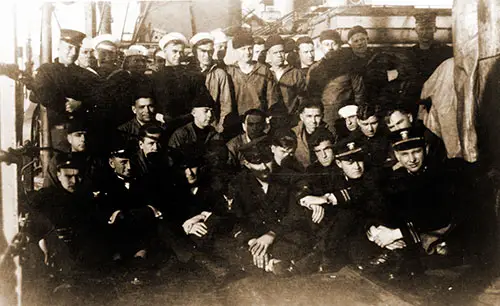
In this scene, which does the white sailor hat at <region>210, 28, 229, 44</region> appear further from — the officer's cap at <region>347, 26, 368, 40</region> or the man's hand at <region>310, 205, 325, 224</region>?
the man's hand at <region>310, 205, 325, 224</region>

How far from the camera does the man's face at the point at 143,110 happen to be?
3678 mm

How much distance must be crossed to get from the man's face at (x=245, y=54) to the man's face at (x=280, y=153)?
26.4 inches

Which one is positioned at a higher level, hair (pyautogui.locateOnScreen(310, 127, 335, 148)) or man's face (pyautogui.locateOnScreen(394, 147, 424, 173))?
hair (pyautogui.locateOnScreen(310, 127, 335, 148))

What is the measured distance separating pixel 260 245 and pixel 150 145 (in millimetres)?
1058

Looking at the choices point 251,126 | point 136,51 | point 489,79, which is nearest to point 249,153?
point 251,126

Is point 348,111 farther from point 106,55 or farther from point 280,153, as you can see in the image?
point 106,55

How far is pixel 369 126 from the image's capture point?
12.7ft

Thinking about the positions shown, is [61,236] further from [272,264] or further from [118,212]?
[272,264]

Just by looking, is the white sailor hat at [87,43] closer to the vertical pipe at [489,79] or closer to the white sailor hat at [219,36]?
the white sailor hat at [219,36]

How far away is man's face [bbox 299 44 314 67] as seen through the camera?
3850 millimetres

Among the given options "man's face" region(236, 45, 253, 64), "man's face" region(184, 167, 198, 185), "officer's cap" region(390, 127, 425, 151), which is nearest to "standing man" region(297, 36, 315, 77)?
"man's face" region(236, 45, 253, 64)

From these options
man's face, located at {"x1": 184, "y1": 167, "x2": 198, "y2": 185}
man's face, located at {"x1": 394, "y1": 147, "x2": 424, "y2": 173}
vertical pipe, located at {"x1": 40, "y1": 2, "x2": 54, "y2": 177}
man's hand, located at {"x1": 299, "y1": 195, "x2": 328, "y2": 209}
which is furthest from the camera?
man's face, located at {"x1": 394, "y1": 147, "x2": 424, "y2": 173}

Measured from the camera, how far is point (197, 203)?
3.66m

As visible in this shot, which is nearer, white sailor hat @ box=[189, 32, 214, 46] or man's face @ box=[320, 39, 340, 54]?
white sailor hat @ box=[189, 32, 214, 46]
